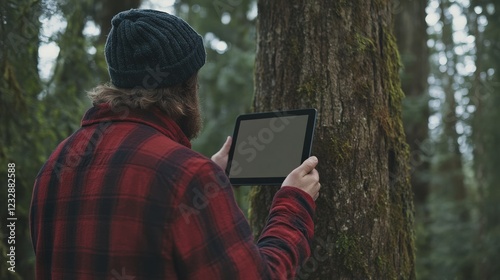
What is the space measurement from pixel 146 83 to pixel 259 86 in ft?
4.30

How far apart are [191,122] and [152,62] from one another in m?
0.27

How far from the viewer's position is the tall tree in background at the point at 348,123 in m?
2.79

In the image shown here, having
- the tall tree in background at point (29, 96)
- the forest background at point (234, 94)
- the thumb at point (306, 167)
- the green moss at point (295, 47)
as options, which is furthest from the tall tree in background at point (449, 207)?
the thumb at point (306, 167)

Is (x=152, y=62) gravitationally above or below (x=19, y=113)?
above

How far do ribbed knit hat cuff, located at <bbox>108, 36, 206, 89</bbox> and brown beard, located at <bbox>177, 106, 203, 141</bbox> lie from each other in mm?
131

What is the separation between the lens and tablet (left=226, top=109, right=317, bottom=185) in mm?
2449

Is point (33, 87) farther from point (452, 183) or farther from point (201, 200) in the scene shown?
point (452, 183)

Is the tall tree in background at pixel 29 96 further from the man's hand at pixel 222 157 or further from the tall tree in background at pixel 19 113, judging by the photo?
the man's hand at pixel 222 157

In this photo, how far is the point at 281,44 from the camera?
3057 mm

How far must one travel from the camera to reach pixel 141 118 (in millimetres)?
1940

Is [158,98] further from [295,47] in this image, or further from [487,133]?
[487,133]

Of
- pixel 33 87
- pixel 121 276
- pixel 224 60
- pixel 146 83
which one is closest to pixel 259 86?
pixel 146 83

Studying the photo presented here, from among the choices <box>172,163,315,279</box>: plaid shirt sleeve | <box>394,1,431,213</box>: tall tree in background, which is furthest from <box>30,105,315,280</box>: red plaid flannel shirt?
<box>394,1,431,213</box>: tall tree in background

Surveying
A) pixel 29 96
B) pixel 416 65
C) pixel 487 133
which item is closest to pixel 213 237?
pixel 29 96
